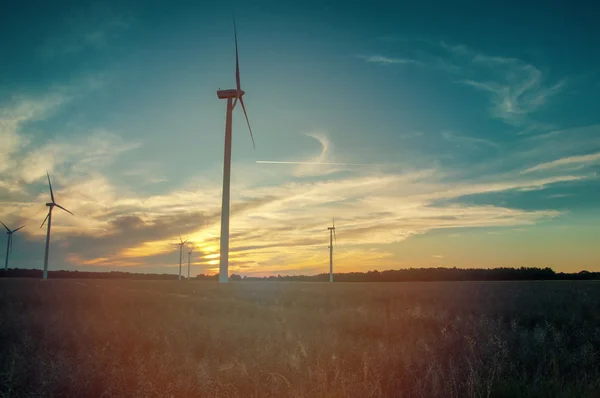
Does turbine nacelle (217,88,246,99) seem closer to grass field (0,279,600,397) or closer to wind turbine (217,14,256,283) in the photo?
wind turbine (217,14,256,283)

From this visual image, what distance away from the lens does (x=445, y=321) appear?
17.2 m

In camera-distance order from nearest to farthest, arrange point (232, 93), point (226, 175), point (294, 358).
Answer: point (294, 358) < point (226, 175) < point (232, 93)

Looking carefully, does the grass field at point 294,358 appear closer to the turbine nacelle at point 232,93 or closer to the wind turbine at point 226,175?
the wind turbine at point 226,175

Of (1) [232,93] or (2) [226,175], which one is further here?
(1) [232,93]

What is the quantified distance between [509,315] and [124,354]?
16845 mm

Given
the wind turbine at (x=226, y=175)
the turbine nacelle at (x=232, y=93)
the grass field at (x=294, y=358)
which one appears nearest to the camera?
the grass field at (x=294, y=358)

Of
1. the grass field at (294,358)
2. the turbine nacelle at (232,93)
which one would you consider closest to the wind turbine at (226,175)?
the turbine nacelle at (232,93)

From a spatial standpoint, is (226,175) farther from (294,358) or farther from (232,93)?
(294,358)

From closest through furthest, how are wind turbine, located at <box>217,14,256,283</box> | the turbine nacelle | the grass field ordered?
the grass field < wind turbine, located at <box>217,14,256,283</box> < the turbine nacelle

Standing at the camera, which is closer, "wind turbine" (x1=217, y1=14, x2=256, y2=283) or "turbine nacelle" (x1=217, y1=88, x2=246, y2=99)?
"wind turbine" (x1=217, y1=14, x2=256, y2=283)

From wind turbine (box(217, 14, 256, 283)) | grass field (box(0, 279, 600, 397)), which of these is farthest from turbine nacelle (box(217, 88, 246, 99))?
grass field (box(0, 279, 600, 397))

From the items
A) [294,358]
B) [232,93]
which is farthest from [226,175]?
[294,358]

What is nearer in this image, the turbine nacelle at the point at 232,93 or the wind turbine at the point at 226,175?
the wind turbine at the point at 226,175

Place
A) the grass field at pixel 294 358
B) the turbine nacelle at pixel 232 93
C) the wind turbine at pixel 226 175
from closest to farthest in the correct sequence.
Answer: the grass field at pixel 294 358 < the wind turbine at pixel 226 175 < the turbine nacelle at pixel 232 93
